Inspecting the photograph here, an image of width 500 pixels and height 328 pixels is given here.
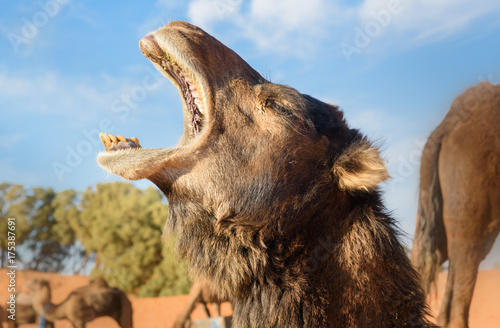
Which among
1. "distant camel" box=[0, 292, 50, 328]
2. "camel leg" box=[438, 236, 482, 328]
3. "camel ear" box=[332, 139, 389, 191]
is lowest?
"distant camel" box=[0, 292, 50, 328]

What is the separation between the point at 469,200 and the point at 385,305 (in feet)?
12.3

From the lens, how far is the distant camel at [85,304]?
479 inches


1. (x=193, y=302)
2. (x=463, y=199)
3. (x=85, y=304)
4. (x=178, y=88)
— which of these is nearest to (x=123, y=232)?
(x=85, y=304)

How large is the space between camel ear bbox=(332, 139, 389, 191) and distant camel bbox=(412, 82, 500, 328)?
3.51 m

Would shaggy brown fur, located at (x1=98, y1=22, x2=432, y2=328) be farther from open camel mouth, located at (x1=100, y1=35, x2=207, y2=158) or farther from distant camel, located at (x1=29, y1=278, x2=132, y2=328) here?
distant camel, located at (x1=29, y1=278, x2=132, y2=328)

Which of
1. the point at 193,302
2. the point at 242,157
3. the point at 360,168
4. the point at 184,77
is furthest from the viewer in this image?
the point at 193,302

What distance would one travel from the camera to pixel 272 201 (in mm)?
2428

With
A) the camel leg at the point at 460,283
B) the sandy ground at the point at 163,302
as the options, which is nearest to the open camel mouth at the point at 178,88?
the camel leg at the point at 460,283

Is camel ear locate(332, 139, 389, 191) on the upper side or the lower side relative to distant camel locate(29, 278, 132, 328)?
upper

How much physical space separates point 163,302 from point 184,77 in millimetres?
19645

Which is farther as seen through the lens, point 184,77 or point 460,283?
point 460,283

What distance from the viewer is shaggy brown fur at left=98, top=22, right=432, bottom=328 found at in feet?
7.46

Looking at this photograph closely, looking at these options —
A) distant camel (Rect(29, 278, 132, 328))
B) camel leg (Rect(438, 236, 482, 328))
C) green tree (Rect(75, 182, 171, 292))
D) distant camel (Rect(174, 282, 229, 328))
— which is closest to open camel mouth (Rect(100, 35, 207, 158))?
camel leg (Rect(438, 236, 482, 328))

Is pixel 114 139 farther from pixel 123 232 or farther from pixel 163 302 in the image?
pixel 123 232
